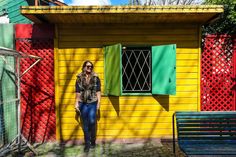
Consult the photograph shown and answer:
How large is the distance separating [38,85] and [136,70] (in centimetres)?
222

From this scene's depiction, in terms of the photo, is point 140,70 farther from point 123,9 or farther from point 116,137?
point 123,9

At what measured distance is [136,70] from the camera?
8594 millimetres

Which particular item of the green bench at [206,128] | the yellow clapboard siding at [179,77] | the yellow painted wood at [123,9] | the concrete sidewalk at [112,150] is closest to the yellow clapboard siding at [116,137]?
the concrete sidewalk at [112,150]

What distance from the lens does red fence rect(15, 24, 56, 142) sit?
820 centimetres

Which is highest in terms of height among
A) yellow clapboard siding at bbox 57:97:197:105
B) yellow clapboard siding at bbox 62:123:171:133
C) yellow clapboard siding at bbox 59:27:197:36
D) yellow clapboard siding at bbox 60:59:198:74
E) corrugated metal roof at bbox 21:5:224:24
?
corrugated metal roof at bbox 21:5:224:24

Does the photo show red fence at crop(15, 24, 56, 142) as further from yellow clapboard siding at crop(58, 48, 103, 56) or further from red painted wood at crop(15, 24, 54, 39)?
yellow clapboard siding at crop(58, 48, 103, 56)

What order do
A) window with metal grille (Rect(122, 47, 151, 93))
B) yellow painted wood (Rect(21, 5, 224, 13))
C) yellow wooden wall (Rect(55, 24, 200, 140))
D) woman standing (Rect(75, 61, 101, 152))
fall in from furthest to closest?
window with metal grille (Rect(122, 47, 151, 93)) < yellow wooden wall (Rect(55, 24, 200, 140)) < woman standing (Rect(75, 61, 101, 152)) < yellow painted wood (Rect(21, 5, 224, 13))

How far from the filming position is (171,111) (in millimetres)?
8414

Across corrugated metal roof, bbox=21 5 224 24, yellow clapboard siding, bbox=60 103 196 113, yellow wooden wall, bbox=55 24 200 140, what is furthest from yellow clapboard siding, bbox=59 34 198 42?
yellow clapboard siding, bbox=60 103 196 113

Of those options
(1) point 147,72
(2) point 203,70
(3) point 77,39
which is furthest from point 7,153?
(2) point 203,70

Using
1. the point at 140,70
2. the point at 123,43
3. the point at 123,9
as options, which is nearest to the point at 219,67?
the point at 140,70

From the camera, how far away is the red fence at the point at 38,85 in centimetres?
820

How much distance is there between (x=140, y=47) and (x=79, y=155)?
2791mm

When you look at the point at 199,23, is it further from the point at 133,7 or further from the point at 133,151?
the point at 133,151
